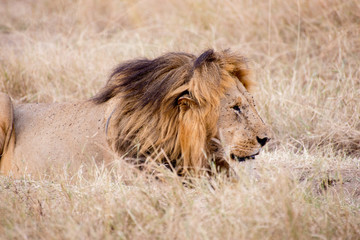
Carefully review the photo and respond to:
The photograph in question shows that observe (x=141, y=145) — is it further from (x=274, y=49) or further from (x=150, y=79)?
(x=274, y=49)

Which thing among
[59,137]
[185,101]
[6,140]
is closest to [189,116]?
[185,101]

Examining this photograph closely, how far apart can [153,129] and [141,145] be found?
0.13 metres

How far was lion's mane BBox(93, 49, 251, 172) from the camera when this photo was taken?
3.00 metres

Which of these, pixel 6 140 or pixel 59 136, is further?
pixel 6 140

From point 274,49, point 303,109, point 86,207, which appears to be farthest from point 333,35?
point 86,207

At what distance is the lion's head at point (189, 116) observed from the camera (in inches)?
118

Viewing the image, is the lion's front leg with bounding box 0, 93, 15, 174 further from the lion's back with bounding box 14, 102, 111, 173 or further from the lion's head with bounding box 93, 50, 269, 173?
the lion's head with bounding box 93, 50, 269, 173

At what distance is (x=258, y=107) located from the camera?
196 inches

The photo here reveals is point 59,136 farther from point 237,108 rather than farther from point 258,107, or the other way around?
point 258,107

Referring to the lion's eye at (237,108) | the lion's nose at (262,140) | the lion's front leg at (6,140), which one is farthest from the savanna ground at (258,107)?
the lion's front leg at (6,140)

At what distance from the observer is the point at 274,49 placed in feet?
20.6

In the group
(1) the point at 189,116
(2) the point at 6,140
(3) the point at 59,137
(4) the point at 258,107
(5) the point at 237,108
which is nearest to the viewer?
(1) the point at 189,116

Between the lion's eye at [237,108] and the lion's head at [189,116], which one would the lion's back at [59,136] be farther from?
the lion's eye at [237,108]

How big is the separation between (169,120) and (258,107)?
211 cm
